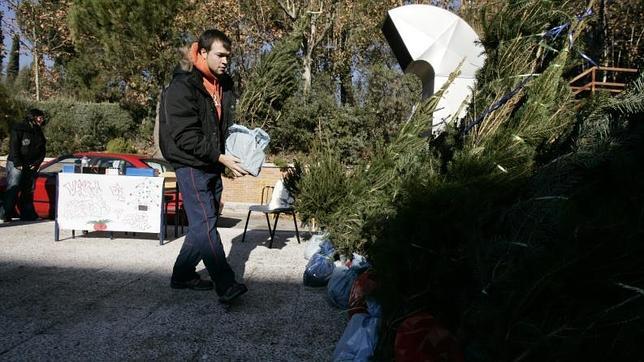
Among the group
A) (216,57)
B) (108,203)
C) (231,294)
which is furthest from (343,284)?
(108,203)

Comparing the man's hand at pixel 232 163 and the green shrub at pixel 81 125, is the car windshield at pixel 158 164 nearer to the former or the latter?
the man's hand at pixel 232 163

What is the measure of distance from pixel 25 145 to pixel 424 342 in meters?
8.04

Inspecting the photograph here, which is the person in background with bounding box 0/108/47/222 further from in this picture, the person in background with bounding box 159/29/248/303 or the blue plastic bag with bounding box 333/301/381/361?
the blue plastic bag with bounding box 333/301/381/361

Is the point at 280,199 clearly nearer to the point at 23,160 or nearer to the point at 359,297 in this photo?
the point at 359,297

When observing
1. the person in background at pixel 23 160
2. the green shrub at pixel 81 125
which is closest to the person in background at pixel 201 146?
the person in background at pixel 23 160

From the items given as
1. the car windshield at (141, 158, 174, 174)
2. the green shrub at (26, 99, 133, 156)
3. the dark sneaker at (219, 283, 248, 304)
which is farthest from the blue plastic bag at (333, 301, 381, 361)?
the green shrub at (26, 99, 133, 156)

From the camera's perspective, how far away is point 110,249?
5.64 metres

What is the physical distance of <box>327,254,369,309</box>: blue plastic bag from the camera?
340 cm

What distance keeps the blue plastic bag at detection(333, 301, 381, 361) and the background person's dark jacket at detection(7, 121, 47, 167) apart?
7.39 m

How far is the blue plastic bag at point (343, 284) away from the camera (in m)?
3.40

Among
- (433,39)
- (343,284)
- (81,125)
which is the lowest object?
(81,125)

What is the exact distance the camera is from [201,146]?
3.41m

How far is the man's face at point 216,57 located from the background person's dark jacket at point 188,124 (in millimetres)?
120

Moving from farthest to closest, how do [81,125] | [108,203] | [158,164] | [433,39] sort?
[81,125]
[158,164]
[433,39]
[108,203]
